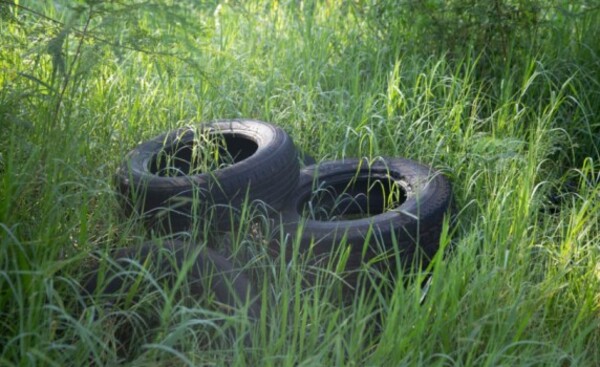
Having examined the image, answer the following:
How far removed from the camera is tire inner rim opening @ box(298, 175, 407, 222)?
4.73m

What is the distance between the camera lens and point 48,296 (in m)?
3.12

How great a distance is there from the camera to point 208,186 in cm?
421

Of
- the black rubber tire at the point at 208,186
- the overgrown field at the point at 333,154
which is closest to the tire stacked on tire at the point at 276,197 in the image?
the black rubber tire at the point at 208,186

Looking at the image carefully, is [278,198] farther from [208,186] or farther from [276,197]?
[208,186]

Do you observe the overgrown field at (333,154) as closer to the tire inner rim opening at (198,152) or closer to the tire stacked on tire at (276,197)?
the tire stacked on tire at (276,197)

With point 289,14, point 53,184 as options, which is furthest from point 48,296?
point 289,14

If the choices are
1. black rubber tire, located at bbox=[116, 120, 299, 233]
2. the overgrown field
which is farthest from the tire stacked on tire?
the overgrown field

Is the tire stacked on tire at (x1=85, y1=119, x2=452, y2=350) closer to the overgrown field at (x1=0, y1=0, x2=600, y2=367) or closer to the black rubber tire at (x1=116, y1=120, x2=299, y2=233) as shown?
the black rubber tire at (x1=116, y1=120, x2=299, y2=233)

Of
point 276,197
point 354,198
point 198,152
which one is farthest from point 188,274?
point 354,198

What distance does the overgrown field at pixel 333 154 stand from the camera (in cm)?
318

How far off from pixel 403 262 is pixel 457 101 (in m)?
1.49

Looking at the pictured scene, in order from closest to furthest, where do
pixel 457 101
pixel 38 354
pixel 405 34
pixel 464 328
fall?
pixel 38 354 < pixel 464 328 < pixel 457 101 < pixel 405 34

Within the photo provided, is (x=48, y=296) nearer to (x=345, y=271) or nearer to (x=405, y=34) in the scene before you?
(x=345, y=271)

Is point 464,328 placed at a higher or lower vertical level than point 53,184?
lower
